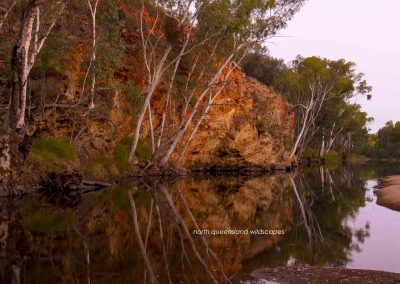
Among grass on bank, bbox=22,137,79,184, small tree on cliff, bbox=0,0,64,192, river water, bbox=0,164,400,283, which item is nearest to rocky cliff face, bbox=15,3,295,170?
grass on bank, bbox=22,137,79,184

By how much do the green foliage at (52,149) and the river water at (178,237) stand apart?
3006 millimetres

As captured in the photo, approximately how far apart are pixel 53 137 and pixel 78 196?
18.6ft

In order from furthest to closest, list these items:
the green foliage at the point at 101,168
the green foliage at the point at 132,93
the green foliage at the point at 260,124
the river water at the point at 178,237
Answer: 1. the green foliage at the point at 260,124
2. the green foliage at the point at 132,93
3. the green foliage at the point at 101,168
4. the river water at the point at 178,237

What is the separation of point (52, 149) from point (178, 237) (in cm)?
1334

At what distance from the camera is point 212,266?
981 cm

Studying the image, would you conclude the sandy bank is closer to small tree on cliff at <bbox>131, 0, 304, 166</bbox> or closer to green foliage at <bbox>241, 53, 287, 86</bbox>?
small tree on cliff at <bbox>131, 0, 304, 166</bbox>

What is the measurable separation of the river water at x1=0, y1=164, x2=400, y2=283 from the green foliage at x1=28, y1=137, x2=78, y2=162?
3006mm

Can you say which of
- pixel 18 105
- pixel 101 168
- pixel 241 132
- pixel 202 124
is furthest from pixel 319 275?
pixel 241 132

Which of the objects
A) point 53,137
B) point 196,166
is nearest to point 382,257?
point 53,137

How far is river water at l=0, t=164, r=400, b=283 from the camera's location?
30.7 feet

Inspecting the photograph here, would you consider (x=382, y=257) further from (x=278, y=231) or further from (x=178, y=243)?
(x=178, y=243)

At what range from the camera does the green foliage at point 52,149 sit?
22.7m

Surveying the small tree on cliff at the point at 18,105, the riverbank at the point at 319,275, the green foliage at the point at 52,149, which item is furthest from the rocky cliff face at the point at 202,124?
the riverbank at the point at 319,275

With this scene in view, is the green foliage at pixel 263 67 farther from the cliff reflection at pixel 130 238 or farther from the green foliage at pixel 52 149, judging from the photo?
the cliff reflection at pixel 130 238
